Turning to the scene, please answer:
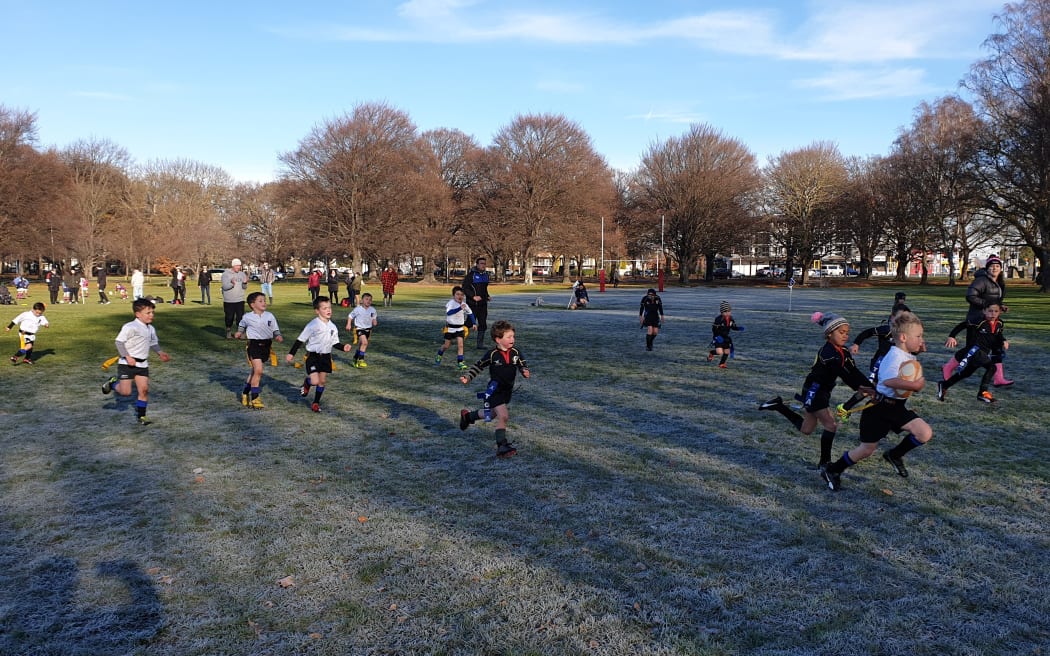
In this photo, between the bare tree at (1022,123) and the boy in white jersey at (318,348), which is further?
the bare tree at (1022,123)

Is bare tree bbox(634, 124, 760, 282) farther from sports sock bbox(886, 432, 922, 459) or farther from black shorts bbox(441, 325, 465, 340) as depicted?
sports sock bbox(886, 432, 922, 459)

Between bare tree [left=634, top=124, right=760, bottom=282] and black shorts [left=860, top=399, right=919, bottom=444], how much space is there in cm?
6078

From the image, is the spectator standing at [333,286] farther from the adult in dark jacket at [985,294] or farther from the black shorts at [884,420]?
the black shorts at [884,420]

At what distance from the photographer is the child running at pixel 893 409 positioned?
603 cm

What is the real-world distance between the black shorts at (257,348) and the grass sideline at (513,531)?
863 millimetres

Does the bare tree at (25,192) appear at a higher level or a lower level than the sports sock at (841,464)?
higher

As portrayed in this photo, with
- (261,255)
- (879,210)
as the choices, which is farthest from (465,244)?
(879,210)

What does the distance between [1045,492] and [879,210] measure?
64153 mm

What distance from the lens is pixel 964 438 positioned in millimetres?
8133

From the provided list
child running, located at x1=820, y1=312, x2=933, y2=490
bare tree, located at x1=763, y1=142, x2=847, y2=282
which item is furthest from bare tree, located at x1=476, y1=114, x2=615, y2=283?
child running, located at x1=820, y1=312, x2=933, y2=490

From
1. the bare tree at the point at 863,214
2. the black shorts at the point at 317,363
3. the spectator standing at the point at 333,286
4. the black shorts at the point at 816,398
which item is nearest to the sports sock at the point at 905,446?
the black shorts at the point at 816,398

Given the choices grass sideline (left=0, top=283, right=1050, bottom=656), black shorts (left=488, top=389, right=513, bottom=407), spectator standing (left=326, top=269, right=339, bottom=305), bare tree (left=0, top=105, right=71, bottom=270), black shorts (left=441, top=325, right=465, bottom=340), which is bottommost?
grass sideline (left=0, top=283, right=1050, bottom=656)

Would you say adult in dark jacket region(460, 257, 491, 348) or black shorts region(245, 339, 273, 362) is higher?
adult in dark jacket region(460, 257, 491, 348)

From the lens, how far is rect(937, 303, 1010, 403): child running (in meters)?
10.1
